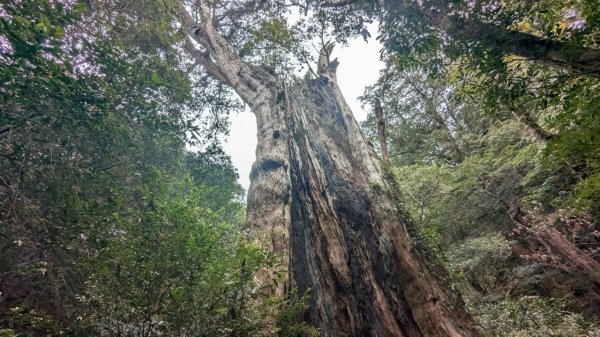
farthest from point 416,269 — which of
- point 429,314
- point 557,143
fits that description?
point 557,143

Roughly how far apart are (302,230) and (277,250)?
5.04ft

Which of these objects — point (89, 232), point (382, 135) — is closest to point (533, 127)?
point (382, 135)

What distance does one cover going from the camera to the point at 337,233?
22.3 ft

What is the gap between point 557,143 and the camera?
329 cm

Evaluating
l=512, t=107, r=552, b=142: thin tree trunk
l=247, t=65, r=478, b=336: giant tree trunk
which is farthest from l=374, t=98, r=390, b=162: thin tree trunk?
l=512, t=107, r=552, b=142: thin tree trunk

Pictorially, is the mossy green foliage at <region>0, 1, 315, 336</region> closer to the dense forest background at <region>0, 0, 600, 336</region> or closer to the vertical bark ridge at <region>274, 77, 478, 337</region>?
the dense forest background at <region>0, 0, 600, 336</region>

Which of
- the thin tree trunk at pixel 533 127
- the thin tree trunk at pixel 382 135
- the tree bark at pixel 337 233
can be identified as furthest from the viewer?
the thin tree trunk at pixel 382 135

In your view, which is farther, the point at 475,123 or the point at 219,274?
the point at 475,123

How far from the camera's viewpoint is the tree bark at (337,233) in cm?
566

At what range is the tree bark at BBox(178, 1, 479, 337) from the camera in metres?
5.66

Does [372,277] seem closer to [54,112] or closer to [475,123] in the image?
[54,112]

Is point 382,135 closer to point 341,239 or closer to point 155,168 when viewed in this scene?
point 341,239

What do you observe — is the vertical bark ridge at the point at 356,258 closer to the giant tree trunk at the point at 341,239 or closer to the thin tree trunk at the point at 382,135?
the giant tree trunk at the point at 341,239

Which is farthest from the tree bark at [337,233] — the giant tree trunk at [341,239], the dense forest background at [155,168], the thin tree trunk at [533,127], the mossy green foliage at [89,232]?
the thin tree trunk at [533,127]
